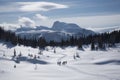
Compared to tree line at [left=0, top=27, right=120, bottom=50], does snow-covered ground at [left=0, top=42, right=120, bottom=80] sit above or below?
below

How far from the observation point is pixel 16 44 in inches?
5182

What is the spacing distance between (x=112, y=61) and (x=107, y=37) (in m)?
74.9

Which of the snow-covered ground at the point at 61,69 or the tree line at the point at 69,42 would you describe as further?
the tree line at the point at 69,42

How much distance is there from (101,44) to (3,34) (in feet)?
187

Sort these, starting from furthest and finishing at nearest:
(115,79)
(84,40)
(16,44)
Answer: (84,40)
(16,44)
(115,79)

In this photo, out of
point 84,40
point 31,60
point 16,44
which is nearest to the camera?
point 31,60

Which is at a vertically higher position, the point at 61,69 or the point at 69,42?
the point at 69,42

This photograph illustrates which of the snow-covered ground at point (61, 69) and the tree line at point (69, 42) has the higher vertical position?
the tree line at point (69, 42)

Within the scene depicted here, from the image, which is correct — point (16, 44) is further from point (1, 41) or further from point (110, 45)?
point (110, 45)

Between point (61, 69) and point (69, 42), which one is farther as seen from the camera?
point (69, 42)

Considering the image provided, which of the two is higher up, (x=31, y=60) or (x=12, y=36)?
(x=12, y=36)

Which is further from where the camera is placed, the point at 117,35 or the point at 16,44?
the point at 117,35

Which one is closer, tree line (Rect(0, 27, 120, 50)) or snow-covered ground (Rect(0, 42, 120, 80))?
snow-covered ground (Rect(0, 42, 120, 80))

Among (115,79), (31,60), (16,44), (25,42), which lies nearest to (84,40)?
(25,42)
